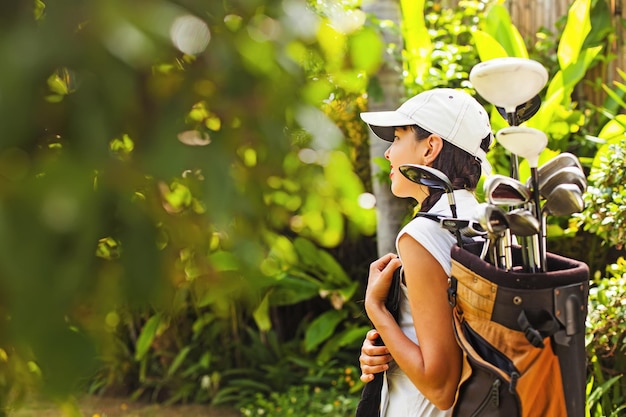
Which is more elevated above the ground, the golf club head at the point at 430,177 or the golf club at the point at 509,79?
the golf club at the point at 509,79

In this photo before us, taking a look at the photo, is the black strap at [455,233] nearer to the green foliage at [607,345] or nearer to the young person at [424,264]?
the young person at [424,264]

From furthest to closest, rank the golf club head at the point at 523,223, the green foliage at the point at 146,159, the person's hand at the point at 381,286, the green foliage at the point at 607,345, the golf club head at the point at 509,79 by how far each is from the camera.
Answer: the green foliage at the point at 607,345 → the person's hand at the point at 381,286 → the golf club head at the point at 509,79 → the golf club head at the point at 523,223 → the green foliage at the point at 146,159

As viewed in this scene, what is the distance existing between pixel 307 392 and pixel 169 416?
1.04 m

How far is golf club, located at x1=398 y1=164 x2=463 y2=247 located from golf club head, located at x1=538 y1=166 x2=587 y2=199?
22 centimetres

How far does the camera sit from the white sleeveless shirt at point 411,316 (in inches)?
77.0

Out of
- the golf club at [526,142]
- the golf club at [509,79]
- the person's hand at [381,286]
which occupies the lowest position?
the person's hand at [381,286]

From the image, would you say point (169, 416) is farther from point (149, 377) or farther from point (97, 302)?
point (97, 302)

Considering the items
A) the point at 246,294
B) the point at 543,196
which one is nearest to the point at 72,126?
the point at 246,294

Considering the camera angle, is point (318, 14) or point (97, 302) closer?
point (97, 302)

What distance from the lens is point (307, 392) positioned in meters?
6.14

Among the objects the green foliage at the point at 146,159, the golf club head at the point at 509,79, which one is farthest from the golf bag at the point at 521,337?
the green foliage at the point at 146,159

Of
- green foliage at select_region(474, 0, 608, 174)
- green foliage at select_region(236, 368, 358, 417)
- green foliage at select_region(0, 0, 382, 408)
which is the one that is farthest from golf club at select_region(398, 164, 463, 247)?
green foliage at select_region(236, 368, 358, 417)

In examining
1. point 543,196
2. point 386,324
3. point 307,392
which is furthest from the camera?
point 307,392

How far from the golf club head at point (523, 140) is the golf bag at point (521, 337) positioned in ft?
0.74
